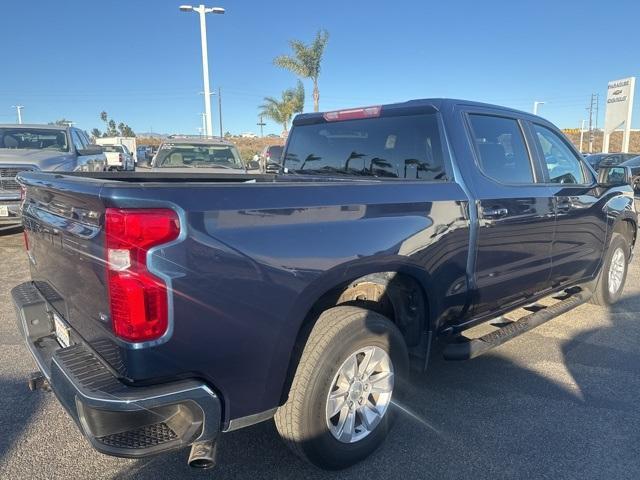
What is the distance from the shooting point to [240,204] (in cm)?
199

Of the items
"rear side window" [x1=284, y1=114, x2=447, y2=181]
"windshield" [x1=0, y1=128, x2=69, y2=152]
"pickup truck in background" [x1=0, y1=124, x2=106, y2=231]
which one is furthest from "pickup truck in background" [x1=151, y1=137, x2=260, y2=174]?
"rear side window" [x1=284, y1=114, x2=447, y2=181]

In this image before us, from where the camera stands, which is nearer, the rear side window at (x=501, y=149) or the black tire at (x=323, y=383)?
the black tire at (x=323, y=383)

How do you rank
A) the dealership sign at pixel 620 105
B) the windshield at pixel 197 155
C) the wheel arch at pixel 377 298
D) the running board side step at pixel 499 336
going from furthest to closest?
the dealership sign at pixel 620 105, the windshield at pixel 197 155, the running board side step at pixel 499 336, the wheel arch at pixel 377 298

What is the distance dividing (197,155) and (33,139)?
321cm

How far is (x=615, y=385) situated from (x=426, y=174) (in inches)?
82.6

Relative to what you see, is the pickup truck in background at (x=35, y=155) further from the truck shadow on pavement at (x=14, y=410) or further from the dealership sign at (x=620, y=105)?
the dealership sign at (x=620, y=105)

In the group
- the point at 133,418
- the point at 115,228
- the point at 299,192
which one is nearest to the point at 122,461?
the point at 133,418

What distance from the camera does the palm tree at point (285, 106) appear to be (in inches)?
1293

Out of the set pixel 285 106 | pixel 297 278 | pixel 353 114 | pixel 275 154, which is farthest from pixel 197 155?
pixel 285 106

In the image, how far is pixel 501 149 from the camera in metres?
3.59

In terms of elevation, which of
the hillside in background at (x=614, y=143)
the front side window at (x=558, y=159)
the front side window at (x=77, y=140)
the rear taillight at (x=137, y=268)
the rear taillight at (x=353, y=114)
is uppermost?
the hillside in background at (x=614, y=143)

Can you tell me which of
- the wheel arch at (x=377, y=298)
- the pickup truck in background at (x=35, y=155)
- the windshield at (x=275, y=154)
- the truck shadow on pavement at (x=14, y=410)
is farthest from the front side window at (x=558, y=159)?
the pickup truck in background at (x=35, y=155)

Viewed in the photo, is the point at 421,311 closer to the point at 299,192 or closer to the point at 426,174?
the point at 426,174

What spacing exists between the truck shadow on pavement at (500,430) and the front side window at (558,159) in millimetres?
1505
